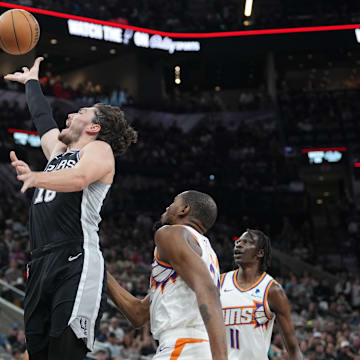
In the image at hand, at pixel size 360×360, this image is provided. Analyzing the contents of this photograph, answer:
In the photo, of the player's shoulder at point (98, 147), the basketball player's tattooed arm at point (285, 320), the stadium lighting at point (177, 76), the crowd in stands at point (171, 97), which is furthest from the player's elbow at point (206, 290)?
the stadium lighting at point (177, 76)

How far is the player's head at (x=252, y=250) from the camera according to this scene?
6.01 m

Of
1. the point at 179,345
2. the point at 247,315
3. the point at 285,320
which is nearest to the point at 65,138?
the point at 179,345

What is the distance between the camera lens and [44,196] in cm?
380

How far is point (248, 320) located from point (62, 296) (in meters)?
2.54

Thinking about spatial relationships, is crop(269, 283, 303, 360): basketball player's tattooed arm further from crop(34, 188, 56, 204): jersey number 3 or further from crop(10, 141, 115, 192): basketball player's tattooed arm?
crop(34, 188, 56, 204): jersey number 3

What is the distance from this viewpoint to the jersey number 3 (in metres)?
3.76

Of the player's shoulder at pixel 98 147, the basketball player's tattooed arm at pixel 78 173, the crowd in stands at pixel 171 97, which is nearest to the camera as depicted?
the basketball player's tattooed arm at pixel 78 173

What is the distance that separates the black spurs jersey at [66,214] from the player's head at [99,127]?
0.54 feet

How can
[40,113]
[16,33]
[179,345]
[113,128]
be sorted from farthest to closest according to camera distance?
[16,33]
[40,113]
[113,128]
[179,345]

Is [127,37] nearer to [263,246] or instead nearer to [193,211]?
[263,246]

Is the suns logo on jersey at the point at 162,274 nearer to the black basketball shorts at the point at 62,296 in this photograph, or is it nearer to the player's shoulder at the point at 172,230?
the player's shoulder at the point at 172,230

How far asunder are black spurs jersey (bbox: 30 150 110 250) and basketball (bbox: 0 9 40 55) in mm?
1342

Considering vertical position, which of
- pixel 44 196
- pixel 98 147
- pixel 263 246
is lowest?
pixel 263 246

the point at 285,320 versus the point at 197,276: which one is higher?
the point at 197,276
